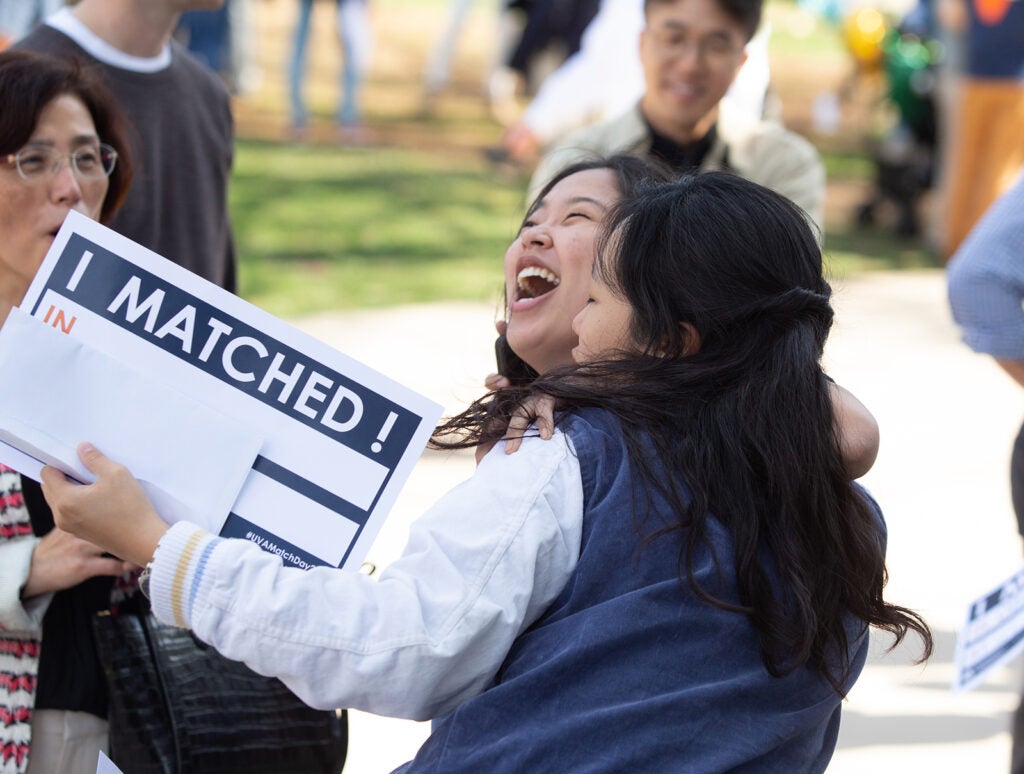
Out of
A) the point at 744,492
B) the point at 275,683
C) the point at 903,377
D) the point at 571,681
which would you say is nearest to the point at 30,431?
the point at 275,683

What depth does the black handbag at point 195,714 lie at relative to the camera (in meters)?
2.25

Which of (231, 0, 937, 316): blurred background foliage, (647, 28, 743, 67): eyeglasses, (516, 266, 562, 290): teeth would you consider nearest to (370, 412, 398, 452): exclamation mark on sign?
(516, 266, 562, 290): teeth

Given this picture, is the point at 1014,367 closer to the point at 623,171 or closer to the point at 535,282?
the point at 623,171

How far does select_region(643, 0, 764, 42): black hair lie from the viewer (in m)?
3.93

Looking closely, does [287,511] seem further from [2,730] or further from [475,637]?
[2,730]

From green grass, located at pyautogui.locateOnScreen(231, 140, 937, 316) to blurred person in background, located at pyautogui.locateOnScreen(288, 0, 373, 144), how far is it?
434mm

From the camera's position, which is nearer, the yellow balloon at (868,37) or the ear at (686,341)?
the ear at (686,341)

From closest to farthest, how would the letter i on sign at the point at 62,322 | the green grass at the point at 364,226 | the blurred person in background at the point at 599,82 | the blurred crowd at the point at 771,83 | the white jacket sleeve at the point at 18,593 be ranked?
the letter i on sign at the point at 62,322 < the white jacket sleeve at the point at 18,593 < the blurred person in background at the point at 599,82 < the blurred crowd at the point at 771,83 < the green grass at the point at 364,226

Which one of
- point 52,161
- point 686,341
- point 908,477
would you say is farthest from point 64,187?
point 908,477

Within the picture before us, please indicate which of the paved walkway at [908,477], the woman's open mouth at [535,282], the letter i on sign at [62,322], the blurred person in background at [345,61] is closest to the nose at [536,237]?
the woman's open mouth at [535,282]

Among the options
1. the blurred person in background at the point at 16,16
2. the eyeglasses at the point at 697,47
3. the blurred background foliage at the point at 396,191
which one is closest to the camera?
the eyeglasses at the point at 697,47

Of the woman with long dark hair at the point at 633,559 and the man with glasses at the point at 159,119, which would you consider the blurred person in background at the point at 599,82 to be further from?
the woman with long dark hair at the point at 633,559

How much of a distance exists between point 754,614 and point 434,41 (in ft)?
57.6

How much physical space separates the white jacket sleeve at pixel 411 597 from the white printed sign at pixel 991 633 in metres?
1.10
